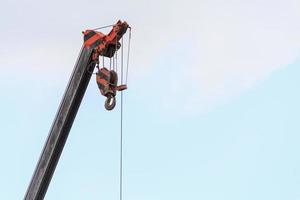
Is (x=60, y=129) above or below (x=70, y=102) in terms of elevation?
below

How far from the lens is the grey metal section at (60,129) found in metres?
24.2

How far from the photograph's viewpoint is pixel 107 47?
24.7 meters

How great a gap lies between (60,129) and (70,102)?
32.7 inches

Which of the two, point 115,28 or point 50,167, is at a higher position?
point 115,28

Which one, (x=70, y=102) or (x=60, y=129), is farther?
(x=70, y=102)

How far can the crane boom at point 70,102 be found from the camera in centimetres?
2423

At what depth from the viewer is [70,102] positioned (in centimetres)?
2459

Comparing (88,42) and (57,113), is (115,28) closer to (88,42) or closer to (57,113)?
(88,42)

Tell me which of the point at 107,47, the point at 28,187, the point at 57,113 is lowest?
the point at 28,187

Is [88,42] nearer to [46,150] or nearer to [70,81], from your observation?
[70,81]

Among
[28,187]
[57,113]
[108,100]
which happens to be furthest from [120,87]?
[28,187]

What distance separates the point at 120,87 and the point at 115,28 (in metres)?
1.80

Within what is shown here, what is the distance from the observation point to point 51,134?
24.4 m

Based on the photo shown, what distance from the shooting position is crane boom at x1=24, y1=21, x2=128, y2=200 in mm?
24234
